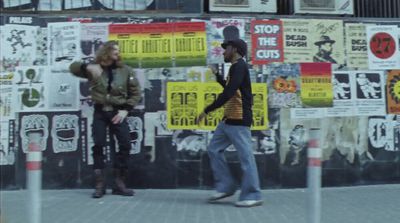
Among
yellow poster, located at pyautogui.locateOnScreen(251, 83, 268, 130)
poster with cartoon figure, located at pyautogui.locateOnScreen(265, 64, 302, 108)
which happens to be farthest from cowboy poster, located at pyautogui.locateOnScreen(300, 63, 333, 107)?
yellow poster, located at pyautogui.locateOnScreen(251, 83, 268, 130)

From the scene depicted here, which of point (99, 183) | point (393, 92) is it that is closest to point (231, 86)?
point (99, 183)

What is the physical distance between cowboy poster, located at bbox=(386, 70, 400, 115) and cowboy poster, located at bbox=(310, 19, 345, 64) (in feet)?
2.43

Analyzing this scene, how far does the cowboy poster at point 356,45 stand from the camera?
843cm

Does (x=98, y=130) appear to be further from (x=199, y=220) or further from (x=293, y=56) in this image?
(x=293, y=56)

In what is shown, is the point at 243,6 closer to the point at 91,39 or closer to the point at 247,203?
the point at 91,39

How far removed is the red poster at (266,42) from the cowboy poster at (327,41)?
489mm

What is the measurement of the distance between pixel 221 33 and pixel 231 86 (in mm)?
1492

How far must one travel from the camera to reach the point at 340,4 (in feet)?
28.5

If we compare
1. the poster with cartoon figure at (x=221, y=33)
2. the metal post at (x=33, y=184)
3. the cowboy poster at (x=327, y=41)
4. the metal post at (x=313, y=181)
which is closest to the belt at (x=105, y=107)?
the poster with cartoon figure at (x=221, y=33)

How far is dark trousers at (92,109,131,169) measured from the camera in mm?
7512

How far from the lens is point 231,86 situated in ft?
22.8

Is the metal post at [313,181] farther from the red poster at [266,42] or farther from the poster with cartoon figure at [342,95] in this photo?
the poster with cartoon figure at [342,95]

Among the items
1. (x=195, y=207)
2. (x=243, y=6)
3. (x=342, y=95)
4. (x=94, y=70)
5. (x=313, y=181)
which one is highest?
(x=243, y=6)

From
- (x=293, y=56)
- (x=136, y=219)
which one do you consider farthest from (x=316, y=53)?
(x=136, y=219)
